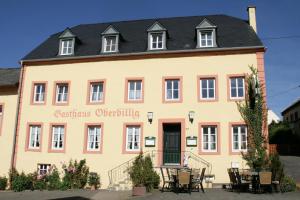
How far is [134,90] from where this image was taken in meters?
18.3

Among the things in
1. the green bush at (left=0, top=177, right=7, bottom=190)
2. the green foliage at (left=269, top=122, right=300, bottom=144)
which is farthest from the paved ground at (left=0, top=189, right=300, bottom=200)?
the green foliage at (left=269, top=122, right=300, bottom=144)

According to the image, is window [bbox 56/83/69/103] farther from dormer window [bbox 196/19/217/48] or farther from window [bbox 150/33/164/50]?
dormer window [bbox 196/19/217/48]

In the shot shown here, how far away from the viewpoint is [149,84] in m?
18.0

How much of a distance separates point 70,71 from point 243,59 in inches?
379

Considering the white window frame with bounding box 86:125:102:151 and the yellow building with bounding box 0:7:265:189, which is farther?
the white window frame with bounding box 86:125:102:151

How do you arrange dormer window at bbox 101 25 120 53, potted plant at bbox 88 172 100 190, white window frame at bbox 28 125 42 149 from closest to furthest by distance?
potted plant at bbox 88 172 100 190 → white window frame at bbox 28 125 42 149 → dormer window at bbox 101 25 120 53

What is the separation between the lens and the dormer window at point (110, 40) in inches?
759

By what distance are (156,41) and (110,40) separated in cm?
277

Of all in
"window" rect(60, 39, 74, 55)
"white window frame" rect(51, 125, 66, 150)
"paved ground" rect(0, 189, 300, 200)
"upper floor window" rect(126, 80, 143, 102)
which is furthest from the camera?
"window" rect(60, 39, 74, 55)

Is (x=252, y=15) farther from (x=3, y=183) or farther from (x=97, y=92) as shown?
(x=3, y=183)

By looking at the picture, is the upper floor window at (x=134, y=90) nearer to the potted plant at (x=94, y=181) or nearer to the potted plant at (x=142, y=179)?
the potted plant at (x=142, y=179)

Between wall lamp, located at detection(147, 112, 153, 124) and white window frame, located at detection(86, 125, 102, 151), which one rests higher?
wall lamp, located at detection(147, 112, 153, 124)

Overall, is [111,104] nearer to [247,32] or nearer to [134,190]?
[134,190]

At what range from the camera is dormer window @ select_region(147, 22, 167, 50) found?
18641 millimetres
